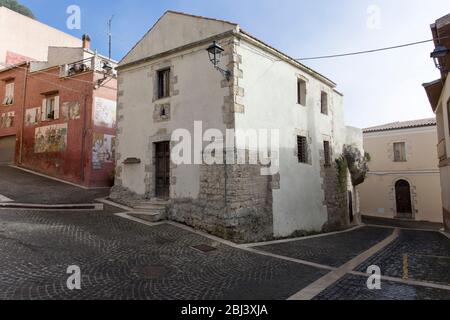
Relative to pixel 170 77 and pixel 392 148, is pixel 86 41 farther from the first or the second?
pixel 392 148

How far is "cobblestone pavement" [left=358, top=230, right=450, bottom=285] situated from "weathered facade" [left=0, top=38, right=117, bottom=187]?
43.1ft

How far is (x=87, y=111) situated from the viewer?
16125 millimetres

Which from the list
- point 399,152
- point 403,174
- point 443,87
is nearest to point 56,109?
point 443,87

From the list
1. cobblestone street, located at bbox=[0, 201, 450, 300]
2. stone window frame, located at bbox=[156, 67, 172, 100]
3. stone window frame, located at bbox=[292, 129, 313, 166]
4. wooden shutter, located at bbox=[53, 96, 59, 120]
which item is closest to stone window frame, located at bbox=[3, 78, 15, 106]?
wooden shutter, located at bbox=[53, 96, 59, 120]

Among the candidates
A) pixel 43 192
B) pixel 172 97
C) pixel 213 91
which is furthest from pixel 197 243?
pixel 43 192

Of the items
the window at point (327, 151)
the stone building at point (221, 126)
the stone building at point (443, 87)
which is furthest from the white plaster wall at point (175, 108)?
the window at point (327, 151)

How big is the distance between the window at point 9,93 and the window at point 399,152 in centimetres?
2676

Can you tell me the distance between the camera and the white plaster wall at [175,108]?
392 inches

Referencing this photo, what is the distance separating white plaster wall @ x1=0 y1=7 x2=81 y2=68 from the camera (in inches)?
878

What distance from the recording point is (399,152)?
23.7 m

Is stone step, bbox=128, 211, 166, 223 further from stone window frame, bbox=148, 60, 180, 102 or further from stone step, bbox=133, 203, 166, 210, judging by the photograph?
stone window frame, bbox=148, 60, 180, 102

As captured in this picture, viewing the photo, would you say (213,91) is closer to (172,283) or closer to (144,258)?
(144,258)

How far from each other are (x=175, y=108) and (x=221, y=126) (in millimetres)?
2217

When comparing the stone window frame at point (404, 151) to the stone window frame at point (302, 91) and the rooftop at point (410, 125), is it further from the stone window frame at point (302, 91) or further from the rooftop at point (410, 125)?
the stone window frame at point (302, 91)
